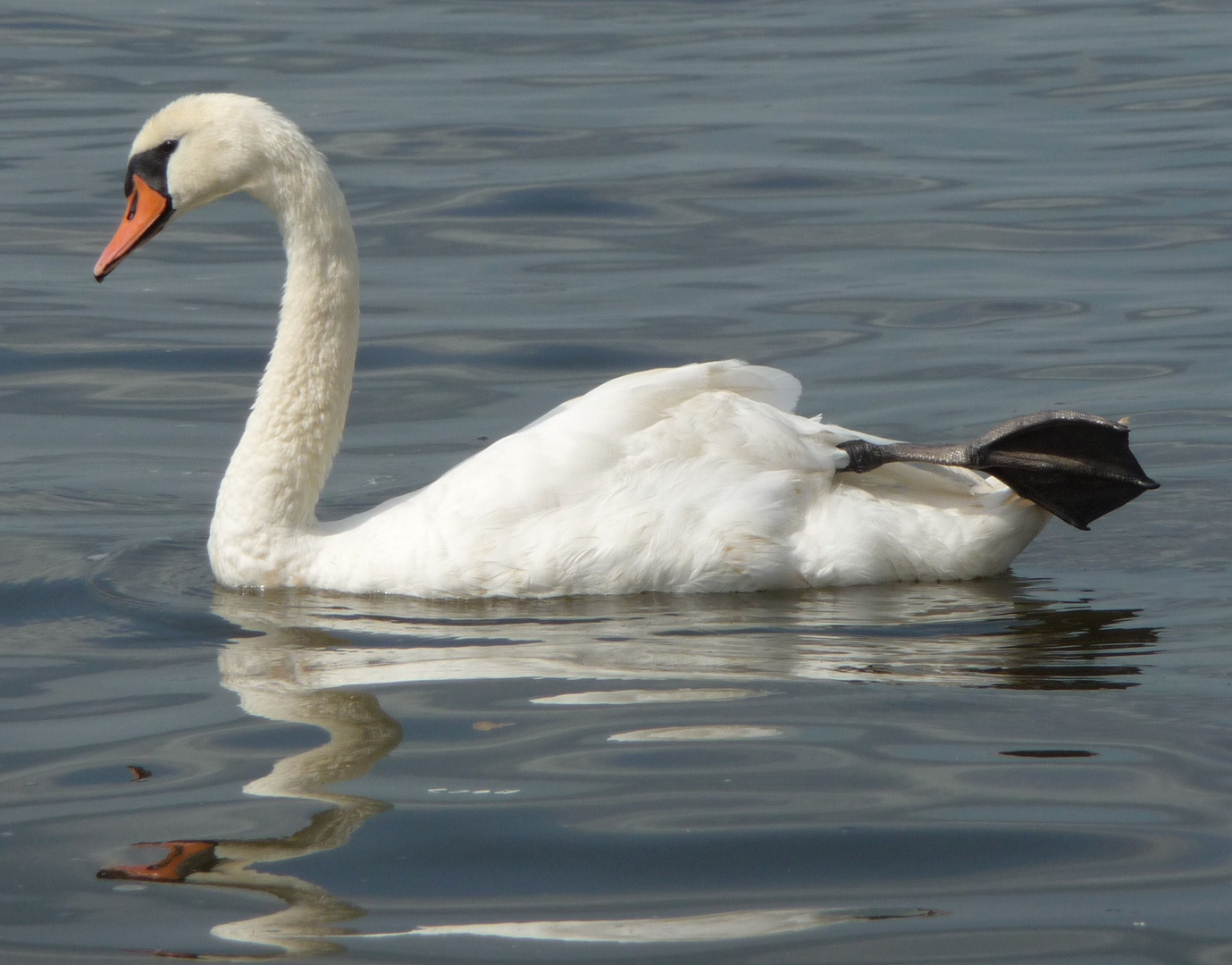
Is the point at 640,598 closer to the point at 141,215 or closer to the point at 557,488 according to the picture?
the point at 557,488

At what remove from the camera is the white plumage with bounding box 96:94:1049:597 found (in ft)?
20.6

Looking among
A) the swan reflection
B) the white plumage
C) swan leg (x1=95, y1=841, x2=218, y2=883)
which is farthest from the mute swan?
swan leg (x1=95, y1=841, x2=218, y2=883)

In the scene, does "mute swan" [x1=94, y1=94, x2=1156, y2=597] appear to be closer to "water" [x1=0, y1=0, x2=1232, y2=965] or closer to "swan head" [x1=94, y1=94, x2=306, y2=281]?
"swan head" [x1=94, y1=94, x2=306, y2=281]

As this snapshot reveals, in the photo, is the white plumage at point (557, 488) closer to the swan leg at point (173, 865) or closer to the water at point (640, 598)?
the water at point (640, 598)

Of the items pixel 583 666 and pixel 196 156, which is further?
pixel 196 156

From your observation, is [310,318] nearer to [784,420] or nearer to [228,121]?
[228,121]

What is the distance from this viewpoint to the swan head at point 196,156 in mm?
6746

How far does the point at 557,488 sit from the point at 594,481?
116 mm

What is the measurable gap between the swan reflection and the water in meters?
0.02

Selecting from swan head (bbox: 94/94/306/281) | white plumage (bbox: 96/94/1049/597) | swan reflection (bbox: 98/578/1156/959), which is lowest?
swan reflection (bbox: 98/578/1156/959)

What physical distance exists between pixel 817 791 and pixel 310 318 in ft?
10.1

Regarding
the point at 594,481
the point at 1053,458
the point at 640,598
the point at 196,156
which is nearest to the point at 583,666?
the point at 640,598

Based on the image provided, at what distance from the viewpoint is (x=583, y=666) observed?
5.47 metres

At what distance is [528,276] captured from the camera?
11.3 m
